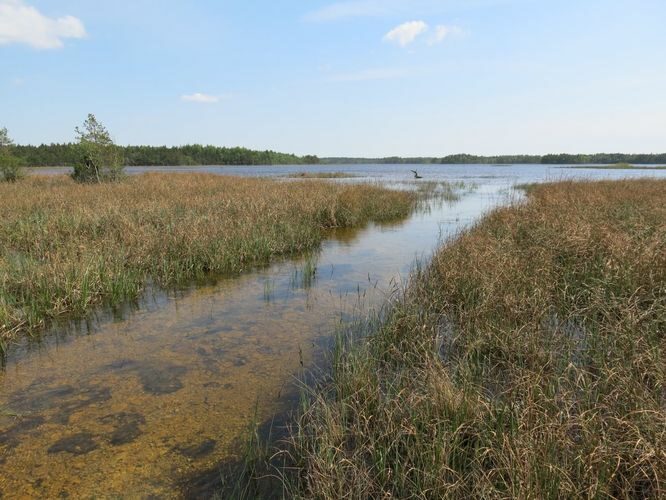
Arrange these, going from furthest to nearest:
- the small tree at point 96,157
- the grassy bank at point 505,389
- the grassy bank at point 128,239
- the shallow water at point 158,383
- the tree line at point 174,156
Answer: the tree line at point 174,156
the small tree at point 96,157
the grassy bank at point 128,239
the shallow water at point 158,383
the grassy bank at point 505,389

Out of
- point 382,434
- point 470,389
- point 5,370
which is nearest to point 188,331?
point 5,370

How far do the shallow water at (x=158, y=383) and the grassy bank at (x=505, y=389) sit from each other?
2.99 feet

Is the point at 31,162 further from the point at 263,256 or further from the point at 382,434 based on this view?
the point at 382,434

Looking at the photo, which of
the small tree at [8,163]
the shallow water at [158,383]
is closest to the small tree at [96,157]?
the small tree at [8,163]

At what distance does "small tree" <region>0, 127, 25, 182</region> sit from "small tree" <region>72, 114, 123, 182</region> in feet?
14.9

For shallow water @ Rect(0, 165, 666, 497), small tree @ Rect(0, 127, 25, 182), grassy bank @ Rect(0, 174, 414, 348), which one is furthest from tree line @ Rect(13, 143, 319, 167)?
shallow water @ Rect(0, 165, 666, 497)

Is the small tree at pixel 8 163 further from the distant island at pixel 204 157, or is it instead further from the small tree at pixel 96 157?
the distant island at pixel 204 157

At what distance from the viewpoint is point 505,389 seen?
3.90 metres

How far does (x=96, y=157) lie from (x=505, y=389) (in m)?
26.1

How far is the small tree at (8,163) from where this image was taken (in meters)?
24.7

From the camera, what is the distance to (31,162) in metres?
85.3

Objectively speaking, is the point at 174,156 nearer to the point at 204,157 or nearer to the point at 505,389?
the point at 204,157

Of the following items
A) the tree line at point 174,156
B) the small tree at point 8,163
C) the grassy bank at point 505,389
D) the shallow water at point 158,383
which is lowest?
the shallow water at point 158,383

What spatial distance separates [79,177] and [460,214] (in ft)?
74.1
